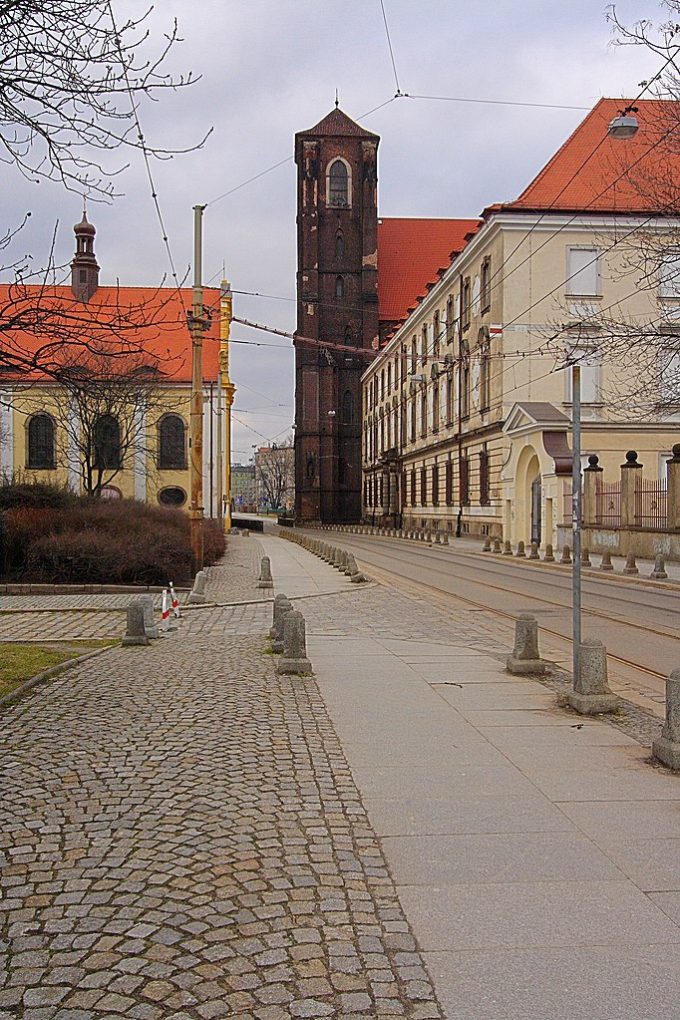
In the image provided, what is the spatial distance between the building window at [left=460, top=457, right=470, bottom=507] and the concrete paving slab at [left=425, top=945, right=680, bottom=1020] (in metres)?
52.1

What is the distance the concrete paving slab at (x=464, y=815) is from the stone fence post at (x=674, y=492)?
80.5 ft

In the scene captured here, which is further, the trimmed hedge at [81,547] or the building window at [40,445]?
the building window at [40,445]

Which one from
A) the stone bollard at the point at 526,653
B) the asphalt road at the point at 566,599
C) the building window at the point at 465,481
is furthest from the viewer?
the building window at the point at 465,481

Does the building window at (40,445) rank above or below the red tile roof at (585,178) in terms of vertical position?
below

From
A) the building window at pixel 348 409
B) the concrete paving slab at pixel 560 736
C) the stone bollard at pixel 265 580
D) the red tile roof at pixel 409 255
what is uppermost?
the red tile roof at pixel 409 255

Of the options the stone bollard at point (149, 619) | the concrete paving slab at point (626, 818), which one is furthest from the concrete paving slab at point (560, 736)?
the stone bollard at point (149, 619)

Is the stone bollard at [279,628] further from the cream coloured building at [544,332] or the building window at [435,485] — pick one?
the building window at [435,485]

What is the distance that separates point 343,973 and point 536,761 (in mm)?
3578

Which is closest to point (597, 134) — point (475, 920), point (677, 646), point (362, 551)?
point (362, 551)

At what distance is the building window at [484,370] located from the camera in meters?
49.0

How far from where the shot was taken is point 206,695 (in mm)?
9766

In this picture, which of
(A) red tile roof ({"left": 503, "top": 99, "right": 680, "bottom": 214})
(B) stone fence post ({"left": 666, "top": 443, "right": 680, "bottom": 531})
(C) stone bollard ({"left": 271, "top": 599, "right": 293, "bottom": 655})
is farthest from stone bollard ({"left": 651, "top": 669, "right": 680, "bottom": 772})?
(A) red tile roof ({"left": 503, "top": 99, "right": 680, "bottom": 214})

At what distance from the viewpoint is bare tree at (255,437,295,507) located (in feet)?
537

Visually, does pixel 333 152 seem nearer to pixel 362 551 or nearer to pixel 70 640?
pixel 362 551
